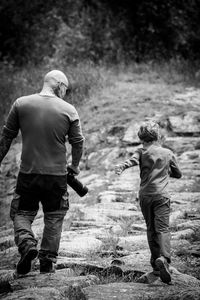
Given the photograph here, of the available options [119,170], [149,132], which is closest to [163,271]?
[119,170]

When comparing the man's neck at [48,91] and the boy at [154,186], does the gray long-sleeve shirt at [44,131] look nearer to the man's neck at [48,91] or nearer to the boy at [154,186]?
the man's neck at [48,91]

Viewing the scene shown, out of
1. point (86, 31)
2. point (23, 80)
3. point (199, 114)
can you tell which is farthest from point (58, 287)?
point (86, 31)

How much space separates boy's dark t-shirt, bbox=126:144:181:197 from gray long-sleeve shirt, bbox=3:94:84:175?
27.1 inches

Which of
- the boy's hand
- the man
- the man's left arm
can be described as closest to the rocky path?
the man

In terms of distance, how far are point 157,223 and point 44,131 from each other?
1.33 meters

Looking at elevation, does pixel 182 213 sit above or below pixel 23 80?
below

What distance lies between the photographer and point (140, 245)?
5805 millimetres

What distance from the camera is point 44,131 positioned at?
477 cm

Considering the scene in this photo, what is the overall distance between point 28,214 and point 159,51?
12.6m

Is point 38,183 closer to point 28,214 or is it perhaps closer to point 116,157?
point 28,214

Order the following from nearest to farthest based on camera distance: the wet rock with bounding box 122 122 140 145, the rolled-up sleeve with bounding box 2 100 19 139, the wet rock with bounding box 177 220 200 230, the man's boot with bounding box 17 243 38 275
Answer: the man's boot with bounding box 17 243 38 275 → the rolled-up sleeve with bounding box 2 100 19 139 → the wet rock with bounding box 177 220 200 230 → the wet rock with bounding box 122 122 140 145

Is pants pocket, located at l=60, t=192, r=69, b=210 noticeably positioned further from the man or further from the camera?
the camera

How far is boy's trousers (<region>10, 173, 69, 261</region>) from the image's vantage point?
4.73 m

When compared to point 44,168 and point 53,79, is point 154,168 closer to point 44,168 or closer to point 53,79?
point 44,168
